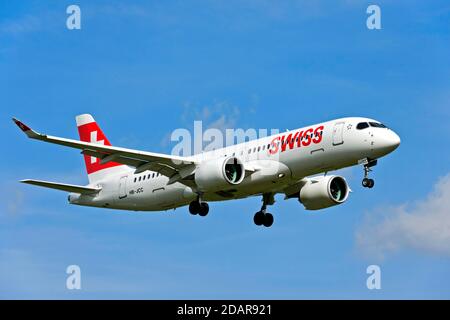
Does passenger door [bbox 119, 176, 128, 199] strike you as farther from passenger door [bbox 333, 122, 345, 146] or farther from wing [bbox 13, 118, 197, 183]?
passenger door [bbox 333, 122, 345, 146]

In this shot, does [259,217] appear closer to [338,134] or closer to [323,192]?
[323,192]

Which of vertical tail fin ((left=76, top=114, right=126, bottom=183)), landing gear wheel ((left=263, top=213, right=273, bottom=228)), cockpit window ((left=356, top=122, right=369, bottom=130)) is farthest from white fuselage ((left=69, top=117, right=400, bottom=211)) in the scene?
vertical tail fin ((left=76, top=114, right=126, bottom=183))

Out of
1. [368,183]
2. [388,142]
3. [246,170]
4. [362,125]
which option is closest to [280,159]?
[246,170]

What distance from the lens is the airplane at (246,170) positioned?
189 ft

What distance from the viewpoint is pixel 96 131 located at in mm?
75938

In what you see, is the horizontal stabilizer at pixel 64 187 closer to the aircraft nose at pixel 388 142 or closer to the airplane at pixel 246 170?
the airplane at pixel 246 170

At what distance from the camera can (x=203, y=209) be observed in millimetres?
62062

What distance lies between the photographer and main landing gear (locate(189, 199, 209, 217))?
62.0 metres

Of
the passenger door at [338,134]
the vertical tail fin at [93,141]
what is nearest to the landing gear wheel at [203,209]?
the passenger door at [338,134]

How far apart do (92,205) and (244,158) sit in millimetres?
12468

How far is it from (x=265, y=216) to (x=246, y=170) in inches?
283

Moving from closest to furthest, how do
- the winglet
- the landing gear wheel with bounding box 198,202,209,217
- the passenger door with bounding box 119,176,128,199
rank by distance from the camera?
the winglet, the landing gear wheel with bounding box 198,202,209,217, the passenger door with bounding box 119,176,128,199
